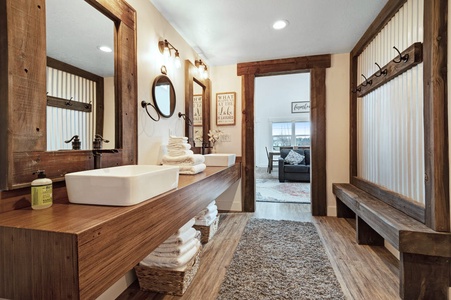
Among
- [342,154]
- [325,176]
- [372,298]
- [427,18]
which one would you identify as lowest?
[372,298]

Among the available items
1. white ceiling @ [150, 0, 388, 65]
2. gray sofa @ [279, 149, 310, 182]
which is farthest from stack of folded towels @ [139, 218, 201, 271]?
gray sofa @ [279, 149, 310, 182]

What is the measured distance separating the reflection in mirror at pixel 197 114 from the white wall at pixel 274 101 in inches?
182

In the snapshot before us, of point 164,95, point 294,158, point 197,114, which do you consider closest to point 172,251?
point 164,95

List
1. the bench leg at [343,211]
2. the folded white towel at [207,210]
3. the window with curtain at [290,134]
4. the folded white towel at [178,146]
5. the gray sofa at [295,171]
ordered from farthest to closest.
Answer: the window with curtain at [290,134] < the gray sofa at [295,171] < the bench leg at [343,211] < the folded white towel at [207,210] < the folded white towel at [178,146]

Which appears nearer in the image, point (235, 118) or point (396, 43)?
point (396, 43)

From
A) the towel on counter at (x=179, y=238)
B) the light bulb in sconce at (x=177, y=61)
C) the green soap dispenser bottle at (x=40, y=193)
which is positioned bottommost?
the towel on counter at (x=179, y=238)

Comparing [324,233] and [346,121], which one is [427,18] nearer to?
[346,121]

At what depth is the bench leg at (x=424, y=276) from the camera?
4.53 ft

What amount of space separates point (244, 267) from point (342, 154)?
2199 millimetres

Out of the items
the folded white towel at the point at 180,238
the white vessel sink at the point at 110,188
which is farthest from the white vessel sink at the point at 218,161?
the white vessel sink at the point at 110,188

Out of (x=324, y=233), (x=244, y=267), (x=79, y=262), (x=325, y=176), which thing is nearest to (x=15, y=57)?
(x=79, y=262)

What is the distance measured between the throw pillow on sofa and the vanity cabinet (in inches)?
213

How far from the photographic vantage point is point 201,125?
10.2 feet

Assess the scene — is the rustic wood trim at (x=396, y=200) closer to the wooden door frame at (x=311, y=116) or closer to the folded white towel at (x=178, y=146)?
the wooden door frame at (x=311, y=116)
